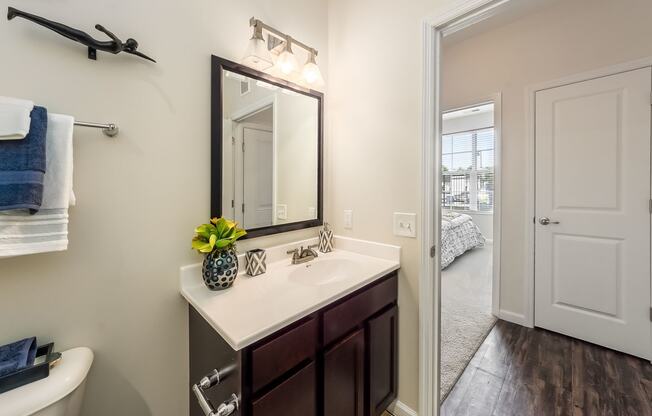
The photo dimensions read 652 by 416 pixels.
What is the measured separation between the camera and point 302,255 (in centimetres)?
149

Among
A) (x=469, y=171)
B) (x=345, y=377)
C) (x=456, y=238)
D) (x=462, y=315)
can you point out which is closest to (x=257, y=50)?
(x=345, y=377)

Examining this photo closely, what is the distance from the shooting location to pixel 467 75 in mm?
2600

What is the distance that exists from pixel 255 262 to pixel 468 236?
442cm

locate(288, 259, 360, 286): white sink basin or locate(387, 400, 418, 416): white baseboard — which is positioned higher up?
locate(288, 259, 360, 286): white sink basin

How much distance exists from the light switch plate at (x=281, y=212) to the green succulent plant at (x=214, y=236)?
1.34 ft

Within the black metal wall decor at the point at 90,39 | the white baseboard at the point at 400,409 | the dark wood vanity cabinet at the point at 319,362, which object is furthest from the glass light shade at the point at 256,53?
the white baseboard at the point at 400,409

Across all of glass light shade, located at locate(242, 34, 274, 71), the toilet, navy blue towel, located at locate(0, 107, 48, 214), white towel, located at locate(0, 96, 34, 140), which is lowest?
the toilet

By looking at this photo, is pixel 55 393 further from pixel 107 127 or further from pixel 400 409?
pixel 400 409

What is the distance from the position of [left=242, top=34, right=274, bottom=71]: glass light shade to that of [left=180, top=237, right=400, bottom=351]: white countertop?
0.99m

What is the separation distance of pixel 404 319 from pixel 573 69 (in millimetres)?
2402

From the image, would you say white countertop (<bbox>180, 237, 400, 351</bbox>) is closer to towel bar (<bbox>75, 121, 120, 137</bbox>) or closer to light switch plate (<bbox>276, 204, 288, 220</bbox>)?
light switch plate (<bbox>276, 204, 288, 220</bbox>)

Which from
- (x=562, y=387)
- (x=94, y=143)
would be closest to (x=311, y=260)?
(x=94, y=143)

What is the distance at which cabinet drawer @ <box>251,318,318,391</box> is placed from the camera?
79 centimetres

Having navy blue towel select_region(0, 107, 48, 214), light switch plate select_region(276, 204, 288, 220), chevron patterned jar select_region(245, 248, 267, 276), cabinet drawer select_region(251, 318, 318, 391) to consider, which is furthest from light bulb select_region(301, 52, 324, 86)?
cabinet drawer select_region(251, 318, 318, 391)
